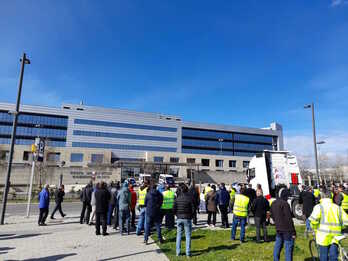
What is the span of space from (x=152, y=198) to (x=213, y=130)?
82.0 m

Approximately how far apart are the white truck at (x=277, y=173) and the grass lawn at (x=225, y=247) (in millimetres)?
5160

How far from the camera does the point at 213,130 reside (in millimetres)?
88750

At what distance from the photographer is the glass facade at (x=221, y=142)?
84.3m

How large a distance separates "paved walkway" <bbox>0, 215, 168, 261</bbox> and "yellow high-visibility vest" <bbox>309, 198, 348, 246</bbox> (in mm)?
3859

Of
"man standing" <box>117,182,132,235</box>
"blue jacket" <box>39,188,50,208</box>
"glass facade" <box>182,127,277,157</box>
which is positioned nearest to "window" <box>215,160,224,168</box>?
"glass facade" <box>182,127,277,157</box>

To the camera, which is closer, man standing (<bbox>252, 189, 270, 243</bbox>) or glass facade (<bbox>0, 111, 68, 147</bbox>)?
man standing (<bbox>252, 189, 270, 243</bbox>)

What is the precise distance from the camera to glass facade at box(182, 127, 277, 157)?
8431 cm

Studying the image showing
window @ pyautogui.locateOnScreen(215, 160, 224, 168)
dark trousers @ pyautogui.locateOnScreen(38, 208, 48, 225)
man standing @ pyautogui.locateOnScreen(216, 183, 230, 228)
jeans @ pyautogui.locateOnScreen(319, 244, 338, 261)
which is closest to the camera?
jeans @ pyautogui.locateOnScreen(319, 244, 338, 261)

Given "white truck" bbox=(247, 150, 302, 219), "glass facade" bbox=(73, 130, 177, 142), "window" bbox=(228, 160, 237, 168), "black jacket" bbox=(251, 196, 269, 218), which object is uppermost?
"glass facade" bbox=(73, 130, 177, 142)

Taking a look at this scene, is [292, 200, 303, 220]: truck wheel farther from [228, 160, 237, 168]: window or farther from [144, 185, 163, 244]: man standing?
[228, 160, 237, 168]: window

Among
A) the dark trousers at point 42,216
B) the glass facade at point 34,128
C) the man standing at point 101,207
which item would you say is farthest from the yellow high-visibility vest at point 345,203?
the glass facade at point 34,128

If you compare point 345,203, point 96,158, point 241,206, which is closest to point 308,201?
point 345,203

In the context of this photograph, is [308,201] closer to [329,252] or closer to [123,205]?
[329,252]

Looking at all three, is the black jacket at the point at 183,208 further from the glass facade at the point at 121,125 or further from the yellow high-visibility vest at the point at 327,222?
the glass facade at the point at 121,125
